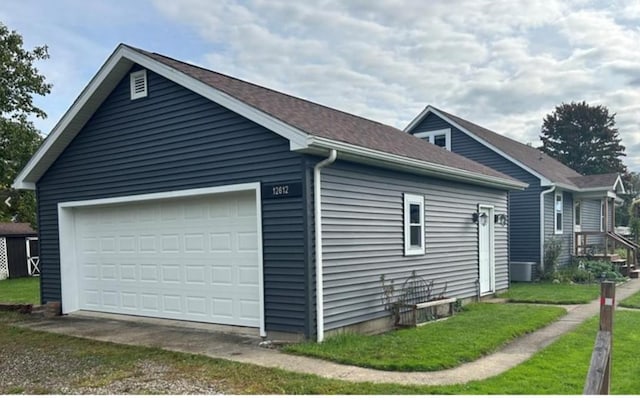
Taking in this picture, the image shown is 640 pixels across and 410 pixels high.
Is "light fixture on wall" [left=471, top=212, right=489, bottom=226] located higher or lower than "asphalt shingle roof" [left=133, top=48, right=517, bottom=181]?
lower

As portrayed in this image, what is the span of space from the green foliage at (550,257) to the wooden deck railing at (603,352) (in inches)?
494

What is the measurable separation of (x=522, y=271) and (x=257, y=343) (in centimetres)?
1153

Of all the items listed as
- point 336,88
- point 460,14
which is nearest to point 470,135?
point 336,88

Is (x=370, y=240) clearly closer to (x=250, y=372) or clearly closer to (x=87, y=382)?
(x=250, y=372)

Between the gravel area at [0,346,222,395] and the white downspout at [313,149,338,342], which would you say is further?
the white downspout at [313,149,338,342]

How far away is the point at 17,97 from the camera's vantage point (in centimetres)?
1891

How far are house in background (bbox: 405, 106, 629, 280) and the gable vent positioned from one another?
39.5 ft

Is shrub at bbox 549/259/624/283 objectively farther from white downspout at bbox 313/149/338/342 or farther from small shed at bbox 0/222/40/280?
small shed at bbox 0/222/40/280

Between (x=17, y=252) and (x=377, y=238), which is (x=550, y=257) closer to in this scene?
(x=377, y=238)

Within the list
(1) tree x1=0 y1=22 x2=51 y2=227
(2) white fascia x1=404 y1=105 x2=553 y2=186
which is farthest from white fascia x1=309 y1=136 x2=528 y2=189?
(1) tree x1=0 y1=22 x2=51 y2=227

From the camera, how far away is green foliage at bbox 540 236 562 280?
52.3 ft

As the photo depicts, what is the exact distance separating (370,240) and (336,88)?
10.1m

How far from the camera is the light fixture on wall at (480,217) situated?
11.4 meters

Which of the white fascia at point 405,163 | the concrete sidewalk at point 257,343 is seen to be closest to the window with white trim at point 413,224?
the white fascia at point 405,163
